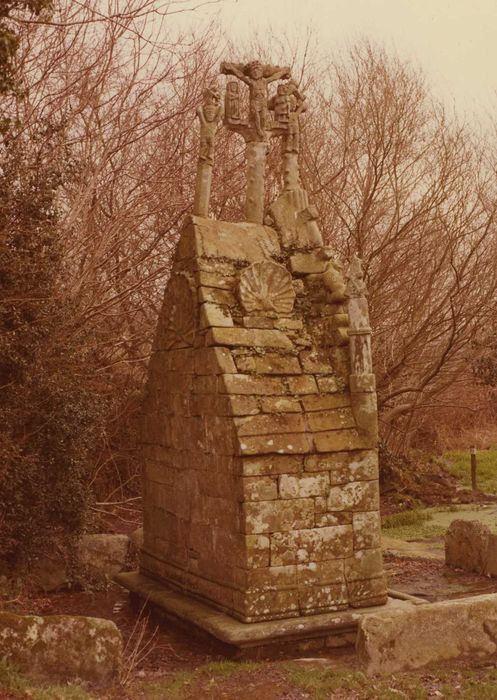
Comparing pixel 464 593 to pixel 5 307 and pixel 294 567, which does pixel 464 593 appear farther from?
pixel 5 307

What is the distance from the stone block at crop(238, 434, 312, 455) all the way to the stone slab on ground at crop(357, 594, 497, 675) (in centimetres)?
165

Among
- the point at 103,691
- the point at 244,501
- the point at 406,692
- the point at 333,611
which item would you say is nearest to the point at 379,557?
the point at 333,611

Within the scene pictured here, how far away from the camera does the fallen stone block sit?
34.8 ft

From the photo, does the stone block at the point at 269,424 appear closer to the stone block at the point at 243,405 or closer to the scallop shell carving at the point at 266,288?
the stone block at the point at 243,405

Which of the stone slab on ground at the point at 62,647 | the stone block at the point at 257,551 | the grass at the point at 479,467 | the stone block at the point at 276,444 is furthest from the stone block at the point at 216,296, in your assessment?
the grass at the point at 479,467

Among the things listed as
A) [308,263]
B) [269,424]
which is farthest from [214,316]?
[308,263]

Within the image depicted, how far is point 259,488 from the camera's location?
738 cm

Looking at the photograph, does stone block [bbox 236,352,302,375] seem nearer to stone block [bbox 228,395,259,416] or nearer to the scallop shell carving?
stone block [bbox 228,395,259,416]

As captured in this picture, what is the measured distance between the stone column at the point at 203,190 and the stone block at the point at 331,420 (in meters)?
2.57

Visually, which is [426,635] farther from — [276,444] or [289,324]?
[289,324]

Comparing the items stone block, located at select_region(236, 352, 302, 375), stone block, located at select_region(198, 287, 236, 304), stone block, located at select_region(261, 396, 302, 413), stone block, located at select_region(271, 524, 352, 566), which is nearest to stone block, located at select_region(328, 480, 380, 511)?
stone block, located at select_region(271, 524, 352, 566)

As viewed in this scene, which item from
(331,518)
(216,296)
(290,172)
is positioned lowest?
(331,518)

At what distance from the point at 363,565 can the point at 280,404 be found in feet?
5.53

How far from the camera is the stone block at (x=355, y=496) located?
771 centimetres
